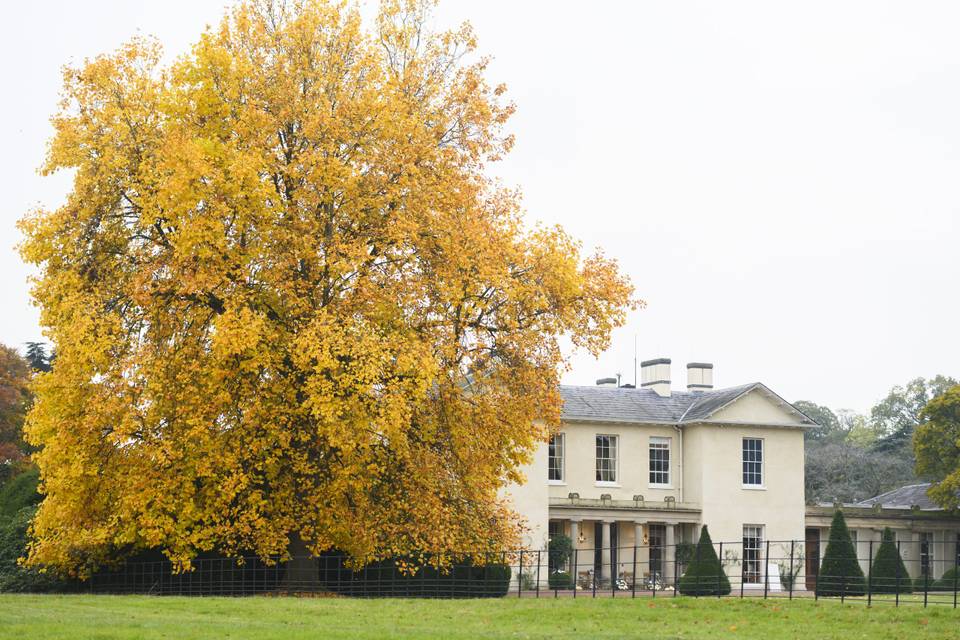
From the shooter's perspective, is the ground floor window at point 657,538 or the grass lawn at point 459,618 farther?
the ground floor window at point 657,538

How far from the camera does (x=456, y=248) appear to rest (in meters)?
31.4

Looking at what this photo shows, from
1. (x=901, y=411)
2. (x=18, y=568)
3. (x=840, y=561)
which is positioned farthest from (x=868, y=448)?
(x=18, y=568)

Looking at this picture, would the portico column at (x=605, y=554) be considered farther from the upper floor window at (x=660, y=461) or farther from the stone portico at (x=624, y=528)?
the upper floor window at (x=660, y=461)

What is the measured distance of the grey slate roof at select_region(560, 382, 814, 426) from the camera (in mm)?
50812

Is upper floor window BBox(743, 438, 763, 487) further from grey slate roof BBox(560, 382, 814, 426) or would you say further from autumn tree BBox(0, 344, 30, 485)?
autumn tree BBox(0, 344, 30, 485)

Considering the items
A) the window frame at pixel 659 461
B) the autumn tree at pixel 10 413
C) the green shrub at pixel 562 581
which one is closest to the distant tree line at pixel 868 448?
the window frame at pixel 659 461

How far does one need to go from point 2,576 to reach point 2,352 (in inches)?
1191

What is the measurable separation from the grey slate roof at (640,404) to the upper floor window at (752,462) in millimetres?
1995

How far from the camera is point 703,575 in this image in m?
36.8

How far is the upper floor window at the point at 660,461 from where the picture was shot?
51.6 m

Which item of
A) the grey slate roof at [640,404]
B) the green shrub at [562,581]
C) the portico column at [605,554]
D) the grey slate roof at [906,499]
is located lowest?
the green shrub at [562,581]

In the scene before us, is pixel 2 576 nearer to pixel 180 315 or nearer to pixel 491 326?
pixel 180 315

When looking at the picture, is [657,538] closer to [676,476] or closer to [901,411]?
[676,476]

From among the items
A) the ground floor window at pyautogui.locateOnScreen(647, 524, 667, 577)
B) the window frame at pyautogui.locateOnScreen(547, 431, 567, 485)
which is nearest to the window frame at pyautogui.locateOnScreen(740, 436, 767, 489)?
the ground floor window at pyautogui.locateOnScreen(647, 524, 667, 577)
